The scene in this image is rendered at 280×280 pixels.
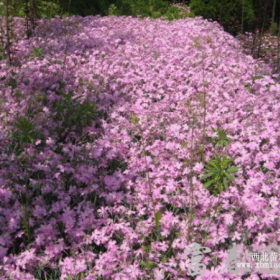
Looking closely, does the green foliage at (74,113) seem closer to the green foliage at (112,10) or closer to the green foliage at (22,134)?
the green foliage at (22,134)

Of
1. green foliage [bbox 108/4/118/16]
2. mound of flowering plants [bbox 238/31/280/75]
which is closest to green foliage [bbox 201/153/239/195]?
mound of flowering plants [bbox 238/31/280/75]

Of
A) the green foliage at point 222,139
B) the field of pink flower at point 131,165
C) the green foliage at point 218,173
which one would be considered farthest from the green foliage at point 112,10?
the green foliage at point 218,173

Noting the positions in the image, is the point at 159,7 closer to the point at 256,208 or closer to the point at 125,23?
the point at 125,23

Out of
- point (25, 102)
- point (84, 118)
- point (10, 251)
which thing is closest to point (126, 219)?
point (10, 251)

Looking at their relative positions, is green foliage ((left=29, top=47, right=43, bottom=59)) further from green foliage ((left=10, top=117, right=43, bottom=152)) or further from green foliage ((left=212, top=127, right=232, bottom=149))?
green foliage ((left=212, top=127, right=232, bottom=149))

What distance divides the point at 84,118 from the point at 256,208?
2494 millimetres

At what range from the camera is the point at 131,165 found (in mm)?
3799

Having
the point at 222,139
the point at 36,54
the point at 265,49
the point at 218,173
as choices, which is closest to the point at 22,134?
the point at 218,173

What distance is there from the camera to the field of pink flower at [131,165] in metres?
2.85

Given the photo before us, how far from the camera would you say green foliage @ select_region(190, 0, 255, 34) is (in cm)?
1217

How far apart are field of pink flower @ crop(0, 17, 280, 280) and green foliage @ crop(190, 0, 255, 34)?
23.0 ft

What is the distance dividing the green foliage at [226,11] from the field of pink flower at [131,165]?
700 cm

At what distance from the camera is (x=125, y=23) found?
9398mm

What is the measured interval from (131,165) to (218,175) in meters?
1.03
